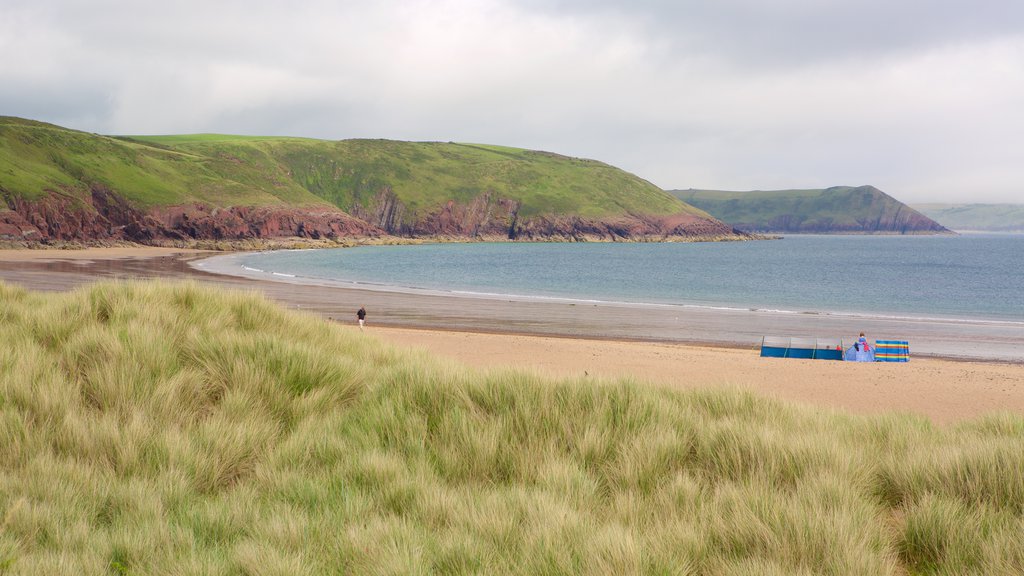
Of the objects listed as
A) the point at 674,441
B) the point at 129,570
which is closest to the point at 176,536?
→ the point at 129,570

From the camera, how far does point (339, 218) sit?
5463 inches

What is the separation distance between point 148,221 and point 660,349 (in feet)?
342

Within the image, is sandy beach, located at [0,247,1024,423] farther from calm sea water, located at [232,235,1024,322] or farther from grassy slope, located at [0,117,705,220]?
grassy slope, located at [0,117,705,220]

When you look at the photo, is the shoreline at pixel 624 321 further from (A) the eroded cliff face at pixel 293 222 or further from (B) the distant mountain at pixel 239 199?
(B) the distant mountain at pixel 239 199

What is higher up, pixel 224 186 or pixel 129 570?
pixel 224 186

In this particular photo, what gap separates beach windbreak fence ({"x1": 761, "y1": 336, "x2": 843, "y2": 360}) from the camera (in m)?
18.8

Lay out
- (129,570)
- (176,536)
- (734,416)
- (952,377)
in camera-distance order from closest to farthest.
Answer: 1. (129,570)
2. (176,536)
3. (734,416)
4. (952,377)

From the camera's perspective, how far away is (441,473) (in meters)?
4.31

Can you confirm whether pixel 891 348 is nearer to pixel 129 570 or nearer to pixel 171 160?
pixel 129 570

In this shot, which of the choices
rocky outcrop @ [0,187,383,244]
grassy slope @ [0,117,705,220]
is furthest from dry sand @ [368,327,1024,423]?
grassy slope @ [0,117,705,220]

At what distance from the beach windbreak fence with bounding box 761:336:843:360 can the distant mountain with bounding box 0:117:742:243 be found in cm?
9358

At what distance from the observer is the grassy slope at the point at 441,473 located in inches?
120

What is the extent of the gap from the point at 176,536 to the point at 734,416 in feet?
13.1

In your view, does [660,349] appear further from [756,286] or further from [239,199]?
[239,199]
